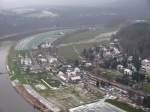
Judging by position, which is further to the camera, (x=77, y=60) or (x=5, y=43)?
(x=5, y=43)

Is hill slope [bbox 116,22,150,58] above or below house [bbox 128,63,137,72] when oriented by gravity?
above

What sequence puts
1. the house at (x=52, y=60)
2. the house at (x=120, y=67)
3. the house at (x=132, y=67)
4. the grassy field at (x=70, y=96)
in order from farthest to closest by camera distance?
the house at (x=52, y=60)
the house at (x=120, y=67)
the house at (x=132, y=67)
the grassy field at (x=70, y=96)

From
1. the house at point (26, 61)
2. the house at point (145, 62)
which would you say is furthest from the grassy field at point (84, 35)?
the house at point (145, 62)

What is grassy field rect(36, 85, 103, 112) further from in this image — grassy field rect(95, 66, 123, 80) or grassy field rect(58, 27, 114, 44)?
grassy field rect(58, 27, 114, 44)

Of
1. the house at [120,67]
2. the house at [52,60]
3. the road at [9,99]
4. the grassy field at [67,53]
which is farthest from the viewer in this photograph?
the grassy field at [67,53]

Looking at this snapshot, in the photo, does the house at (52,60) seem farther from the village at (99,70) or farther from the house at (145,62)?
the house at (145,62)

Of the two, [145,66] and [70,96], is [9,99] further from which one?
[145,66]

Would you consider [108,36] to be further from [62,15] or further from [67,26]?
[62,15]

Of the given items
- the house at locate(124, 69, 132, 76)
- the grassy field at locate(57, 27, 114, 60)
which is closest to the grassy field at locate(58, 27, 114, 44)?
the grassy field at locate(57, 27, 114, 60)

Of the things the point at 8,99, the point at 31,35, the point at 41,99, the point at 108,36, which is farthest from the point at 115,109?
the point at 31,35
